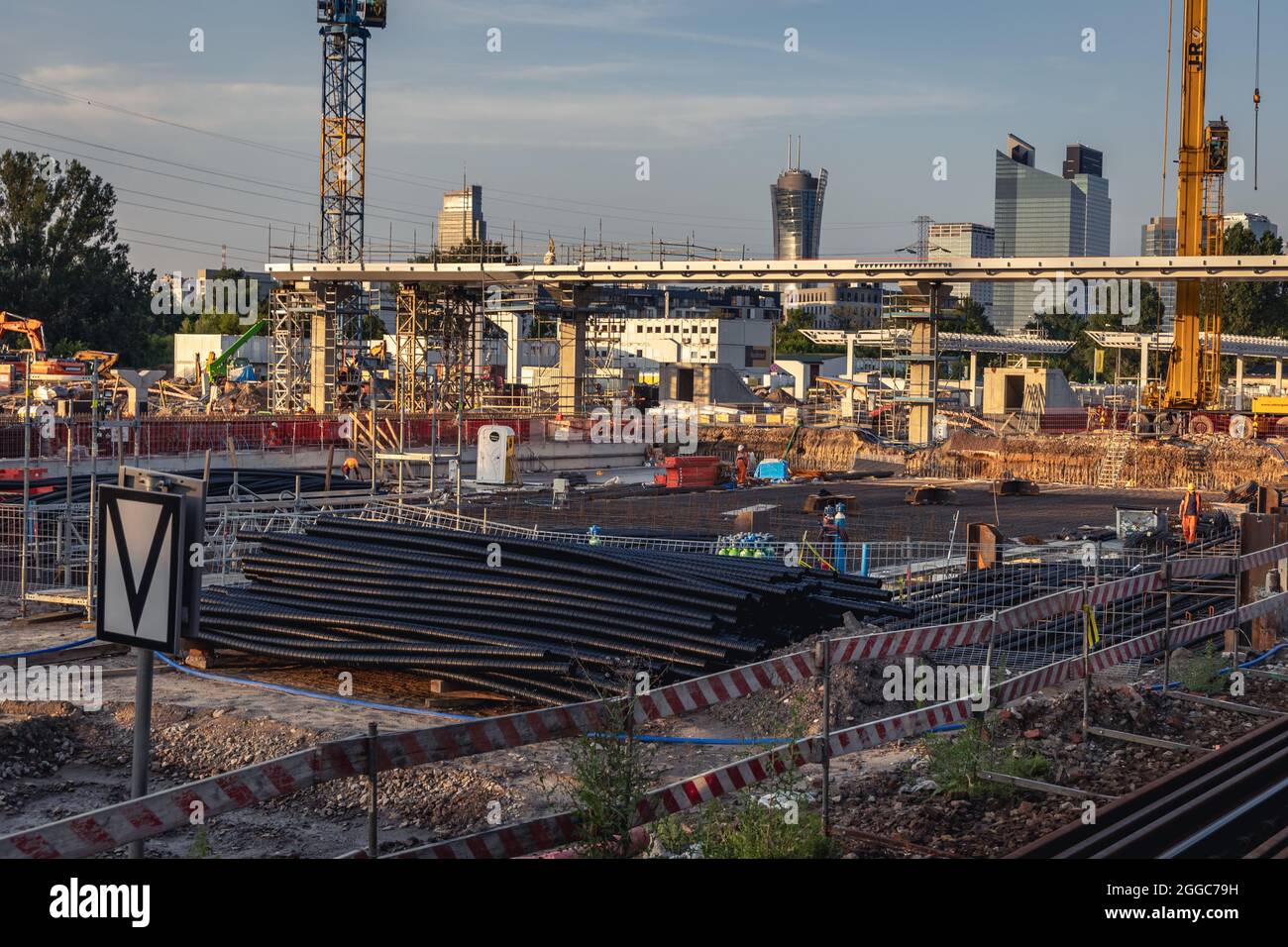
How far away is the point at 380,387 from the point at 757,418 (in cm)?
1707

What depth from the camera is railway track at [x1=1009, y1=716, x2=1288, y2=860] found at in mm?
8414

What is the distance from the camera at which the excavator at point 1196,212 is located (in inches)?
2299

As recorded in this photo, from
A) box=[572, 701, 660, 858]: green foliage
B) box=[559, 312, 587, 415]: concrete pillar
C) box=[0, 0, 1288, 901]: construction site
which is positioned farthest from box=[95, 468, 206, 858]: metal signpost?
box=[559, 312, 587, 415]: concrete pillar

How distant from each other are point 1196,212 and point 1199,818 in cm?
5719

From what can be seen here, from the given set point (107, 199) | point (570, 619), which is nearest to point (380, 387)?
point (107, 199)

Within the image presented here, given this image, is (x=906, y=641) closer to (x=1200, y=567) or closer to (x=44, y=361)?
(x=1200, y=567)

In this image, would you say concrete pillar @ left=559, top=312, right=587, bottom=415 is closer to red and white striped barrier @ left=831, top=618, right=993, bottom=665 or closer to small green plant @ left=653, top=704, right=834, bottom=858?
red and white striped barrier @ left=831, top=618, right=993, bottom=665

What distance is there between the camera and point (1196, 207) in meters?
60.5

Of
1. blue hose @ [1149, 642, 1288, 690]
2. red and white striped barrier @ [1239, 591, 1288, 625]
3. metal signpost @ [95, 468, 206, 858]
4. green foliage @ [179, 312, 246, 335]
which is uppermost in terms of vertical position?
green foliage @ [179, 312, 246, 335]

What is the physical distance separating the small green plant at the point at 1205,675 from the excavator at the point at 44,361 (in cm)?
2632

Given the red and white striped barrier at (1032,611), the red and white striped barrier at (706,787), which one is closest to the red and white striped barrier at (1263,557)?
the red and white striped barrier at (1032,611)

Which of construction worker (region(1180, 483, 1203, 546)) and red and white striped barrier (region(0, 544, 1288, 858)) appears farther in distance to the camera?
construction worker (region(1180, 483, 1203, 546))

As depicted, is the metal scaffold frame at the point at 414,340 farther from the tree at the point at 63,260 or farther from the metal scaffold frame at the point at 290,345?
the tree at the point at 63,260

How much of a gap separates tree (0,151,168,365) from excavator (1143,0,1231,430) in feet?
168
